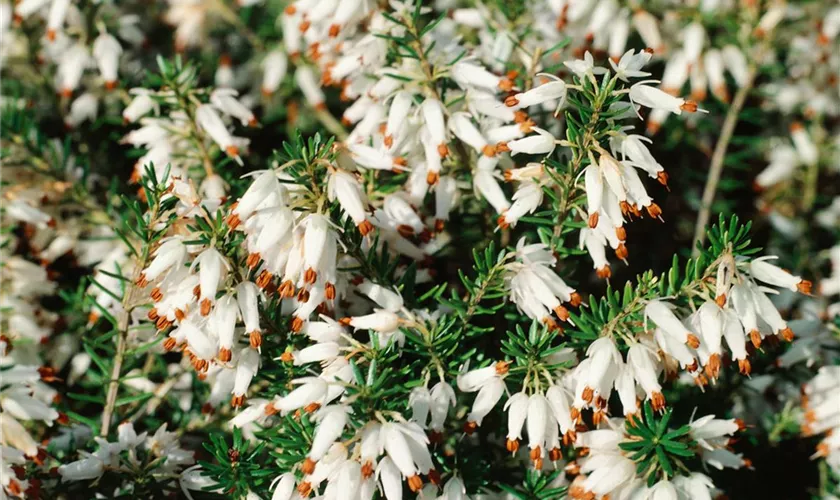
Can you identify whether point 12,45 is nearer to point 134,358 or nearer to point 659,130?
point 134,358

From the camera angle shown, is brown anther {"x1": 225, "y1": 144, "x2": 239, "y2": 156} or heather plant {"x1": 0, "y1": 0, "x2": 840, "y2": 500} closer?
heather plant {"x1": 0, "y1": 0, "x2": 840, "y2": 500}

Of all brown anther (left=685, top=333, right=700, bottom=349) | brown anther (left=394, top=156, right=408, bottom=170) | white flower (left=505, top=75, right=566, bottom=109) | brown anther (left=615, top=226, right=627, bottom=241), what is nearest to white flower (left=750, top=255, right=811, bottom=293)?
brown anther (left=685, top=333, right=700, bottom=349)

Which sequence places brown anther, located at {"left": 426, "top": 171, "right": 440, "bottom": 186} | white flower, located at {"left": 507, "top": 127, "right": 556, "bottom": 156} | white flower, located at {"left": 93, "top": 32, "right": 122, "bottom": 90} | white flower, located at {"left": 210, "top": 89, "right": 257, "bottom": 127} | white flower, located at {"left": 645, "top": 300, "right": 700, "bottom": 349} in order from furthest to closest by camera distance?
1. white flower, located at {"left": 93, "top": 32, "right": 122, "bottom": 90}
2. white flower, located at {"left": 210, "top": 89, "right": 257, "bottom": 127}
3. brown anther, located at {"left": 426, "top": 171, "right": 440, "bottom": 186}
4. white flower, located at {"left": 507, "top": 127, "right": 556, "bottom": 156}
5. white flower, located at {"left": 645, "top": 300, "right": 700, "bottom": 349}

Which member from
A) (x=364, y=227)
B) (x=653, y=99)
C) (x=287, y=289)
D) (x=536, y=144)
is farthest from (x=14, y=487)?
(x=653, y=99)

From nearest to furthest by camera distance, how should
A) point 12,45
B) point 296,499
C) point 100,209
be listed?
point 296,499, point 100,209, point 12,45

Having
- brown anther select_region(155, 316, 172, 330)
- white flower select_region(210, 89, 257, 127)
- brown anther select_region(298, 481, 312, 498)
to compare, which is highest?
white flower select_region(210, 89, 257, 127)

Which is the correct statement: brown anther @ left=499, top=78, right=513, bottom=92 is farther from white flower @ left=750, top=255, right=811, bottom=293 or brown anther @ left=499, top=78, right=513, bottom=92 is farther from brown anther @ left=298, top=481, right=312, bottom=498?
brown anther @ left=298, top=481, right=312, bottom=498

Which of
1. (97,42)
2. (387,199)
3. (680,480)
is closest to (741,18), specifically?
(387,199)

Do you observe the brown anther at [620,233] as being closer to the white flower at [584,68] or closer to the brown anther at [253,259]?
the white flower at [584,68]
